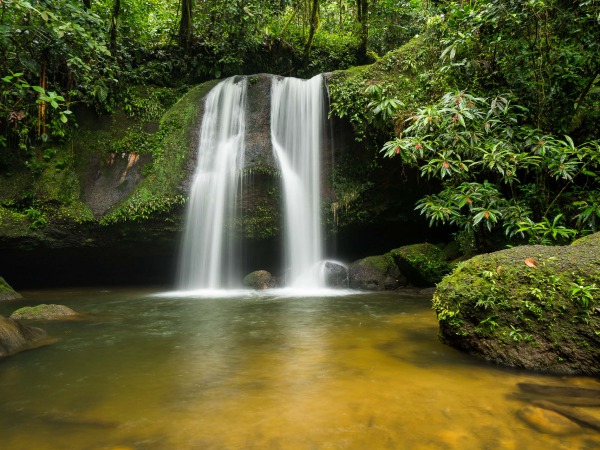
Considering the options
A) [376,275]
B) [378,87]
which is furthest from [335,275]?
[378,87]

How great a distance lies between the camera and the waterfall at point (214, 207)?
9711 mm

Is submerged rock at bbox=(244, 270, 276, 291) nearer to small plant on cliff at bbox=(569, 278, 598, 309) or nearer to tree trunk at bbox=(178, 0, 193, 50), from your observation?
tree trunk at bbox=(178, 0, 193, 50)

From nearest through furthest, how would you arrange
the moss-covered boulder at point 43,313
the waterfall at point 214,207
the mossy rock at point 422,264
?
the moss-covered boulder at point 43,313 < the mossy rock at point 422,264 < the waterfall at point 214,207

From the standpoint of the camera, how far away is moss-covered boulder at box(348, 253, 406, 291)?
9.11m

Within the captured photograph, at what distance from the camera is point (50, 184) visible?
376 inches

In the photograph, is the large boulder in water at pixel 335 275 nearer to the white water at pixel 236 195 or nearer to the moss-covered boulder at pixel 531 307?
the white water at pixel 236 195

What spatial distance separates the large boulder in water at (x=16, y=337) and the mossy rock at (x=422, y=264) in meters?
6.42

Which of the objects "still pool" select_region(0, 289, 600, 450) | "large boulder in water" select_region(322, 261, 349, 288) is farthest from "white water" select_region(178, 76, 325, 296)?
"still pool" select_region(0, 289, 600, 450)

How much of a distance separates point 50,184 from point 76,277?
9.02ft

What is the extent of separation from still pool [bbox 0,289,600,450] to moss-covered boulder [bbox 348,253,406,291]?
3229mm

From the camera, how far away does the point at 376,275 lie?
30.4ft

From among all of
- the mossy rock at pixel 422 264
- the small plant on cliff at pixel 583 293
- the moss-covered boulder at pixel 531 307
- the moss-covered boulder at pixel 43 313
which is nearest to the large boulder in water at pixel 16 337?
the moss-covered boulder at pixel 43 313

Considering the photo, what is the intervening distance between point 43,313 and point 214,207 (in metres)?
4.20

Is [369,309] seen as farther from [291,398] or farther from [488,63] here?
[488,63]
